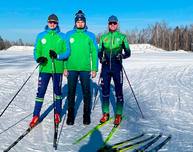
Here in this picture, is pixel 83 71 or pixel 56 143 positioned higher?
pixel 83 71

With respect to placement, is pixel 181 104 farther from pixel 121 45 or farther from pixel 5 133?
pixel 5 133

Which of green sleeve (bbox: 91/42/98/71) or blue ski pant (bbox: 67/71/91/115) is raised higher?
green sleeve (bbox: 91/42/98/71)

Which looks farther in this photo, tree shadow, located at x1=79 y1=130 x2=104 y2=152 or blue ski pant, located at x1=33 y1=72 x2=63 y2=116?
blue ski pant, located at x1=33 y1=72 x2=63 y2=116

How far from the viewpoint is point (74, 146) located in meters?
6.16

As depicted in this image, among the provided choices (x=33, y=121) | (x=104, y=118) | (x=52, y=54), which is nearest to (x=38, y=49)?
(x=52, y=54)

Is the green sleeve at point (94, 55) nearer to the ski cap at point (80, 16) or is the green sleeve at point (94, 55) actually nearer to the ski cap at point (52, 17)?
the ski cap at point (80, 16)

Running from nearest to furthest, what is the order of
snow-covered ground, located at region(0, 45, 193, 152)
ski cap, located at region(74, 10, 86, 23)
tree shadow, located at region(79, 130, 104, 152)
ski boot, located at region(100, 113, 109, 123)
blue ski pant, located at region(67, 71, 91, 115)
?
tree shadow, located at region(79, 130, 104, 152)
snow-covered ground, located at region(0, 45, 193, 152)
ski cap, located at region(74, 10, 86, 23)
blue ski pant, located at region(67, 71, 91, 115)
ski boot, located at region(100, 113, 109, 123)

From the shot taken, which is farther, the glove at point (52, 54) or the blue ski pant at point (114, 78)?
the blue ski pant at point (114, 78)

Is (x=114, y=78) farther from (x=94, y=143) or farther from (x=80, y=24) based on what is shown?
(x=94, y=143)

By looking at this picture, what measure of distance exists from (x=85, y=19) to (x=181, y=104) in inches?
168

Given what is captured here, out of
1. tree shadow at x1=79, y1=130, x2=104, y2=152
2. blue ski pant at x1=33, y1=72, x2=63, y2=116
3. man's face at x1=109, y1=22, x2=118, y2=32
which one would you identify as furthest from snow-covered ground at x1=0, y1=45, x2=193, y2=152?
man's face at x1=109, y1=22, x2=118, y2=32

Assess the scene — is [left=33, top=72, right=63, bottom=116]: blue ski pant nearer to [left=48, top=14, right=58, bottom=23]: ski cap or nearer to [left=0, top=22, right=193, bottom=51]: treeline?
[left=48, top=14, right=58, bottom=23]: ski cap

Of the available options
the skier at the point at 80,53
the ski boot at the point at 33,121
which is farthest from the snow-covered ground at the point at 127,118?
the skier at the point at 80,53

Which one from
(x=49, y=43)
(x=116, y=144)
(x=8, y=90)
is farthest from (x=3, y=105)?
(x=116, y=144)
